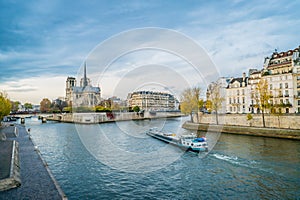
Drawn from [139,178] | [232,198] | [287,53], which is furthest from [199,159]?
[287,53]

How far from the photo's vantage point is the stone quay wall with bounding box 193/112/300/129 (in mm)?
37463

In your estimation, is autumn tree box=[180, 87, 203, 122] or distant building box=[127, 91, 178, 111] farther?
distant building box=[127, 91, 178, 111]

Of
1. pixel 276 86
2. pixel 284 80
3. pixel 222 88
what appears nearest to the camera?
pixel 284 80

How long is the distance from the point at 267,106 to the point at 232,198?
103ft

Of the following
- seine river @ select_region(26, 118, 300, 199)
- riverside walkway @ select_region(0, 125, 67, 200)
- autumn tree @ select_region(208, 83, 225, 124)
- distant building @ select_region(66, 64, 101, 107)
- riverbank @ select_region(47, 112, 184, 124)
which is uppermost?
distant building @ select_region(66, 64, 101, 107)

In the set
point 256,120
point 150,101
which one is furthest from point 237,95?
point 150,101

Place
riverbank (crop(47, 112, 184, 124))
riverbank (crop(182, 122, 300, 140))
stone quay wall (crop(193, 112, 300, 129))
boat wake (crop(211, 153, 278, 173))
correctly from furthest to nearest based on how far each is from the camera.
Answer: riverbank (crop(47, 112, 184, 124))
stone quay wall (crop(193, 112, 300, 129))
riverbank (crop(182, 122, 300, 140))
boat wake (crop(211, 153, 278, 173))

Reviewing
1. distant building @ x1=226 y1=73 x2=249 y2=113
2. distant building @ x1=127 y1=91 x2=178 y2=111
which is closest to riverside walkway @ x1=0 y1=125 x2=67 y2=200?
distant building @ x1=226 y1=73 x2=249 y2=113

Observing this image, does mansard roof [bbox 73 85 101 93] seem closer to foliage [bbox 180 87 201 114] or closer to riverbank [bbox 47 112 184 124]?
riverbank [bbox 47 112 184 124]

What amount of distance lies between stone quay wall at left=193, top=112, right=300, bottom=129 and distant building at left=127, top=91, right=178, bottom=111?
6288 cm

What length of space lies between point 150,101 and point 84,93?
Result: 43.8m

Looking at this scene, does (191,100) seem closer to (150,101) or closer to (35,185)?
(35,185)

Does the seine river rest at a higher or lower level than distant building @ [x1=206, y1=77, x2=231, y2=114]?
lower

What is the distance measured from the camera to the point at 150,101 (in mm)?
118500
